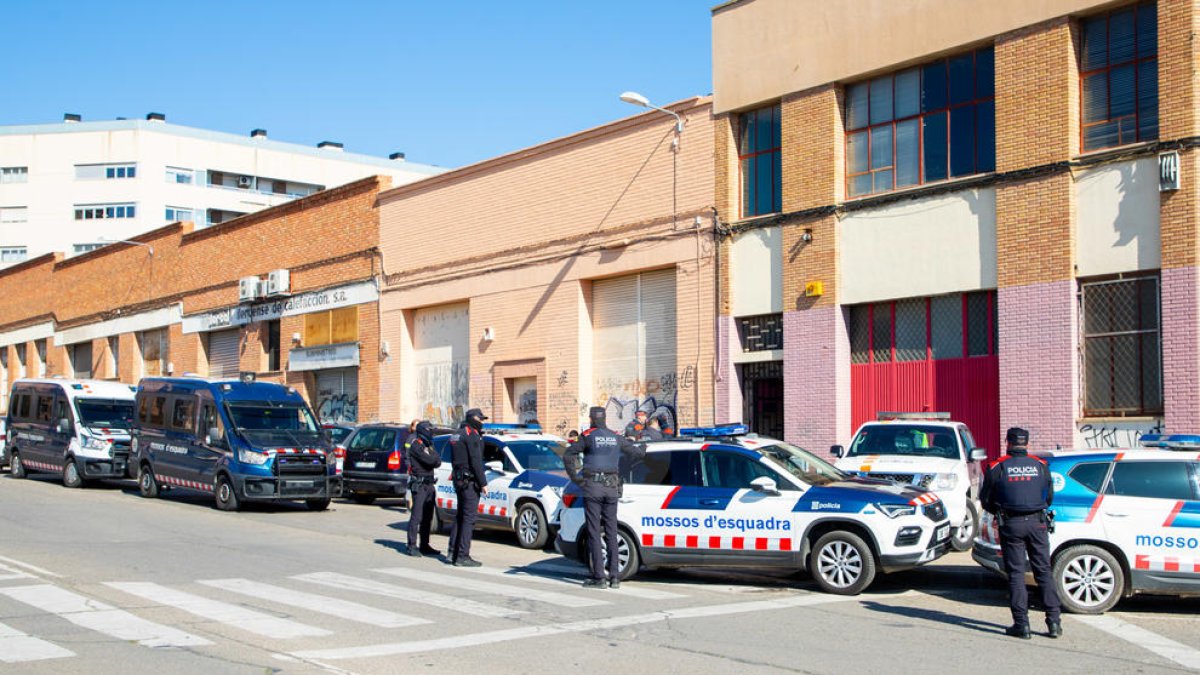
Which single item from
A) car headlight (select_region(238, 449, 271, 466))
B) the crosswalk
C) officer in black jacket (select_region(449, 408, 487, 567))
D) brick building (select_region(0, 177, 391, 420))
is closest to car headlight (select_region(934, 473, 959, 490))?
the crosswalk

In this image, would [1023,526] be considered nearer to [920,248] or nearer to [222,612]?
[222,612]

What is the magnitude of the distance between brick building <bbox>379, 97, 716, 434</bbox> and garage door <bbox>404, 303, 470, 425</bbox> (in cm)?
5

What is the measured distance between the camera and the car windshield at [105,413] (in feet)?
86.6

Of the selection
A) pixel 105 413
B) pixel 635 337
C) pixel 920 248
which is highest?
pixel 920 248

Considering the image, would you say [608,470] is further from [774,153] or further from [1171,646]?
[774,153]

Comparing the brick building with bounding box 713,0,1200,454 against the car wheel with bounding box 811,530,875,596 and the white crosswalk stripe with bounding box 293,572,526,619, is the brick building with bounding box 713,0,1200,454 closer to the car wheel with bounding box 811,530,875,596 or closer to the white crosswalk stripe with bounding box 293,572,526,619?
the car wheel with bounding box 811,530,875,596

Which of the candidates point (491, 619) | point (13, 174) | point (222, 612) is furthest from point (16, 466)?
point (13, 174)

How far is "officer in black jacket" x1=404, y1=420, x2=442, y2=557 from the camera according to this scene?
15.5 meters

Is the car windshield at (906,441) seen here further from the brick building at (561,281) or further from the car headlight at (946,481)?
the brick building at (561,281)

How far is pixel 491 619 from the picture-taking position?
10539 mm

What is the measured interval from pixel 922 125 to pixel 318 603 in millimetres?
13934

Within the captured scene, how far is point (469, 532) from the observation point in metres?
14.6

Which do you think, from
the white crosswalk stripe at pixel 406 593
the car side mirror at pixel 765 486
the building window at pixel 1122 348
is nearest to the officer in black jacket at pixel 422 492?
the white crosswalk stripe at pixel 406 593

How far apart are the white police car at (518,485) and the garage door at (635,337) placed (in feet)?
22.5
